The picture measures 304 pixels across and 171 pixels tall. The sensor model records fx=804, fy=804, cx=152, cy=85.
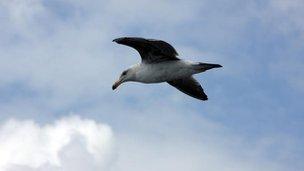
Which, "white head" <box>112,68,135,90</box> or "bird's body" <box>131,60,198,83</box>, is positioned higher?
"white head" <box>112,68,135,90</box>

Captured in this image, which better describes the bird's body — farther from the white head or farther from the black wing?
the white head

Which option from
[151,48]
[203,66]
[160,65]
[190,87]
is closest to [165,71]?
[160,65]

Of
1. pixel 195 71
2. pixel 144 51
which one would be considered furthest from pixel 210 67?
pixel 144 51

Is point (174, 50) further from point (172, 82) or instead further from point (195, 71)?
point (172, 82)

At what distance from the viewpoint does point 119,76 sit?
3816 centimetres

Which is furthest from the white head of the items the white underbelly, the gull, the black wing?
the black wing

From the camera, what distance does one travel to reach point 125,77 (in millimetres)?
37562

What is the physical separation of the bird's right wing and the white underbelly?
341 centimetres

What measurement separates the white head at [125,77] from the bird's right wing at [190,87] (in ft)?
10.3

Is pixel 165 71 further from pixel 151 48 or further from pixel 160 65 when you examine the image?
pixel 151 48

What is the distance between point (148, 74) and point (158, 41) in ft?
9.33

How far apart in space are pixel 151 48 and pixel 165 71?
1290 millimetres

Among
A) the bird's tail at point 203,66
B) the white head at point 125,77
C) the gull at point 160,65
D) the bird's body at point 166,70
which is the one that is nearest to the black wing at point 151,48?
the gull at point 160,65

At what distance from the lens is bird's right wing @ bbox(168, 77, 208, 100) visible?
3959 cm
